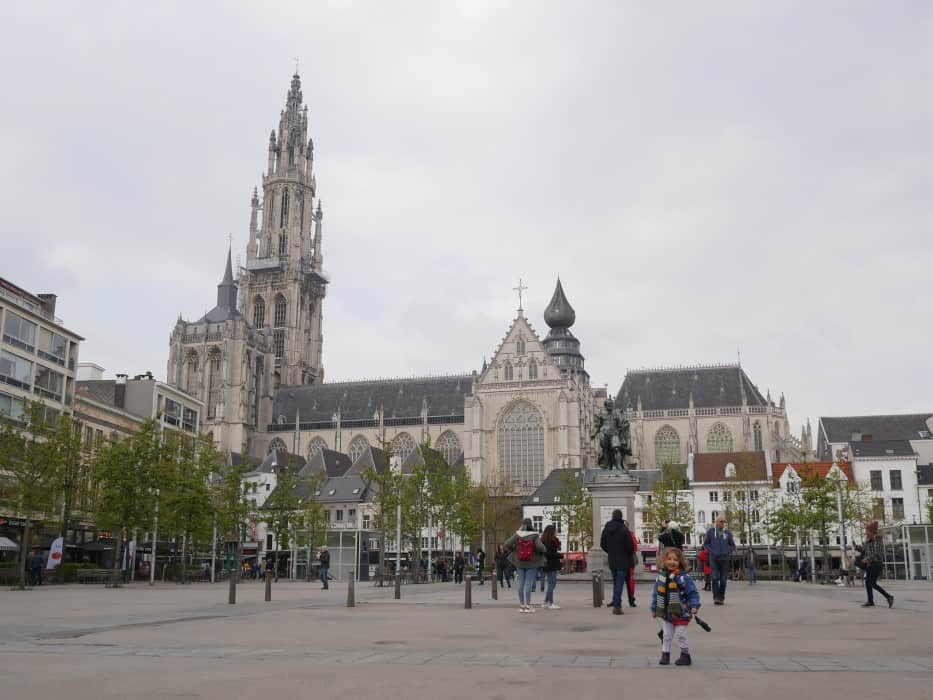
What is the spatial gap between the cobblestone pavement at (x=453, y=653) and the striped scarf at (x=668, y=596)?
1.93ft

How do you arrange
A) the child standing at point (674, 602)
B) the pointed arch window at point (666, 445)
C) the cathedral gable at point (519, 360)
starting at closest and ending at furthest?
the child standing at point (674, 602) < the cathedral gable at point (519, 360) < the pointed arch window at point (666, 445)

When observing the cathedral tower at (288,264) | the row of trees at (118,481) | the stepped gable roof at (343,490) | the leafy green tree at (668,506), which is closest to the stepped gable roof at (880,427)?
the leafy green tree at (668,506)

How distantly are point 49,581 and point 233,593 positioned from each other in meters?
21.1

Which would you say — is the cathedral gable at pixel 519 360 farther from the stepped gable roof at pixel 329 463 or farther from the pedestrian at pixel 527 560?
the pedestrian at pixel 527 560

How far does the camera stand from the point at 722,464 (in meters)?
77.9

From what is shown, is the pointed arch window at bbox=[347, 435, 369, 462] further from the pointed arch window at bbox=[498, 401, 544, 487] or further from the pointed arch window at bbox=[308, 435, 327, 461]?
the pointed arch window at bbox=[498, 401, 544, 487]

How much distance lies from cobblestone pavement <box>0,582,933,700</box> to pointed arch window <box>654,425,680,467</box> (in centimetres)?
7877

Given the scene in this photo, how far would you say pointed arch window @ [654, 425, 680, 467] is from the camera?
96125mm

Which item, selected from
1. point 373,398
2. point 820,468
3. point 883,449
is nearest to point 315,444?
point 373,398

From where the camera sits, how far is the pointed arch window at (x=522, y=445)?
88938mm

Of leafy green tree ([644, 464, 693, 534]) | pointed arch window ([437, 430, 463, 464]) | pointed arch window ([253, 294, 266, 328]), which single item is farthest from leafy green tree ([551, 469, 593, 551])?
pointed arch window ([253, 294, 266, 328])

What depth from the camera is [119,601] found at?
77.1ft

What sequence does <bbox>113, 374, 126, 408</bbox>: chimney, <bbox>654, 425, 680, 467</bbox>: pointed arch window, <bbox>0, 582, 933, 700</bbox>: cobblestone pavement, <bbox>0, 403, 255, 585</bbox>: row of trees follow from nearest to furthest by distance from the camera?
<bbox>0, 582, 933, 700</bbox>: cobblestone pavement < <bbox>0, 403, 255, 585</bbox>: row of trees < <bbox>113, 374, 126, 408</bbox>: chimney < <bbox>654, 425, 680, 467</bbox>: pointed arch window

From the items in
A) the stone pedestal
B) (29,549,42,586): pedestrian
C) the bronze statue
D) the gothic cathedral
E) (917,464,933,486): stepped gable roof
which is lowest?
(29,549,42,586): pedestrian
